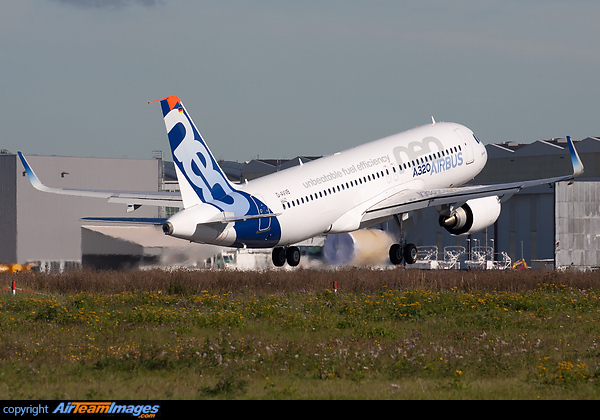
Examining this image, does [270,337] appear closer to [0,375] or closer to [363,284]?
[0,375]

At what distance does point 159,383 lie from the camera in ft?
68.8

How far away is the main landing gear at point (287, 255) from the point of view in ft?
168

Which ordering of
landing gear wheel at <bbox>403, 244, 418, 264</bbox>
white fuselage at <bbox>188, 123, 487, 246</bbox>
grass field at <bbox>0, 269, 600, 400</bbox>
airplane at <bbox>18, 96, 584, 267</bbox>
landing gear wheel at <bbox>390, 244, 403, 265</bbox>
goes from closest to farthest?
1. grass field at <bbox>0, 269, 600, 400</bbox>
2. airplane at <bbox>18, 96, 584, 267</bbox>
3. white fuselage at <bbox>188, 123, 487, 246</bbox>
4. landing gear wheel at <bbox>403, 244, 418, 264</bbox>
5. landing gear wheel at <bbox>390, 244, 403, 265</bbox>

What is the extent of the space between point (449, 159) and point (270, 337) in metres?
27.8

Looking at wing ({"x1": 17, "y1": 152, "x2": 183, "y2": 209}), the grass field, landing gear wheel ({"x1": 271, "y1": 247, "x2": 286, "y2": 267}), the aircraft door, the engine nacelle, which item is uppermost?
the aircraft door

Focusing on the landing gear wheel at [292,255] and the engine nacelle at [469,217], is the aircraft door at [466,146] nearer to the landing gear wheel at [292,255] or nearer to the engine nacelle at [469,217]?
the engine nacelle at [469,217]

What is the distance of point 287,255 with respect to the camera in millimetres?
51219

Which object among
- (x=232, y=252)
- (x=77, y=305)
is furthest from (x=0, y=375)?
(x=232, y=252)

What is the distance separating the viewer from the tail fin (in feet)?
131

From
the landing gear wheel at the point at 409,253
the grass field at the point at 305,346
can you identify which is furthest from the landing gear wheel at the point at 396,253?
the grass field at the point at 305,346

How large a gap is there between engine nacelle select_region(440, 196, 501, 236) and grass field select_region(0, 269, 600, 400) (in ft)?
23.3
